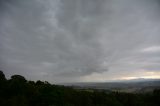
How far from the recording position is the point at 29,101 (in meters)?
A: 32.5

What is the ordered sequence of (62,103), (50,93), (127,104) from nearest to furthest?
(62,103), (50,93), (127,104)

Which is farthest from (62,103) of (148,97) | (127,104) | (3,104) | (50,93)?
(148,97)

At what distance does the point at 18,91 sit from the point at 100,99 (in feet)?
55.0

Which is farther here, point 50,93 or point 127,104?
point 127,104

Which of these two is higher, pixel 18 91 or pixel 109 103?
pixel 18 91

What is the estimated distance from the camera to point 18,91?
3594cm

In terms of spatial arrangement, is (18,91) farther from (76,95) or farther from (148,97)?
(148,97)

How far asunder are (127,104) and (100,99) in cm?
674

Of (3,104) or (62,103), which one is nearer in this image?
(3,104)

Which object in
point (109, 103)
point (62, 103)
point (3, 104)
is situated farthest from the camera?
point (109, 103)

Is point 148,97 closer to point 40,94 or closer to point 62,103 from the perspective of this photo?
point 62,103

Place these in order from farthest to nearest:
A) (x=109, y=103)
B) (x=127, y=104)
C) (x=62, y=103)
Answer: (x=127, y=104)
(x=109, y=103)
(x=62, y=103)

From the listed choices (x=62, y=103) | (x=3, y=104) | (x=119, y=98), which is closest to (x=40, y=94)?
(x=62, y=103)

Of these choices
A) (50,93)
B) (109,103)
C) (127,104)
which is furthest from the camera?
(127,104)
